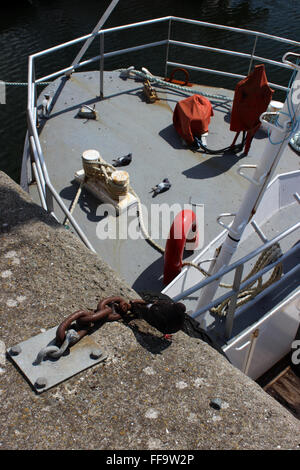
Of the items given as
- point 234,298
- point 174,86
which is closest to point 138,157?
point 174,86

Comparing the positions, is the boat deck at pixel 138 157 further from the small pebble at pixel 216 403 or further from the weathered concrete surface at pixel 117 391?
the small pebble at pixel 216 403

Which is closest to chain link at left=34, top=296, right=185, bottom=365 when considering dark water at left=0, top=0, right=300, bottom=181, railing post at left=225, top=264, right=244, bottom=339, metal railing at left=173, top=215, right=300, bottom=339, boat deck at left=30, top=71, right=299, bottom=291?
metal railing at left=173, top=215, right=300, bottom=339

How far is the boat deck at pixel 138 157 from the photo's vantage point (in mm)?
5363

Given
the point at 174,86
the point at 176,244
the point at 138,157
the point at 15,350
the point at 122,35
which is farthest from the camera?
the point at 122,35

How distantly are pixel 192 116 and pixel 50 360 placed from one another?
5545 millimetres

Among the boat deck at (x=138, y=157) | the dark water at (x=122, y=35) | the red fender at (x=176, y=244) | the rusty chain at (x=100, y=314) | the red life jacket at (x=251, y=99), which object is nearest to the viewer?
the rusty chain at (x=100, y=314)

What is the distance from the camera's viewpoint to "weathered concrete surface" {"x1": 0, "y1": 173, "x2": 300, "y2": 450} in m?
1.71

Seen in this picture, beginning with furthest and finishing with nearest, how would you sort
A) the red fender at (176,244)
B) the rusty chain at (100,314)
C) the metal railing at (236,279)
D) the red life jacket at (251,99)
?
the red life jacket at (251,99)
the red fender at (176,244)
the metal railing at (236,279)
the rusty chain at (100,314)

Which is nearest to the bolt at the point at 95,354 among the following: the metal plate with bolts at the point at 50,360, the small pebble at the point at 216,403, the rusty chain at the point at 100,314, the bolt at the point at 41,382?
the metal plate with bolts at the point at 50,360

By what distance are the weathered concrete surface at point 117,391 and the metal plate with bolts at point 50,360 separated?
0.11ft

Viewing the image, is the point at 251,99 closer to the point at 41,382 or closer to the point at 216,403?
the point at 216,403

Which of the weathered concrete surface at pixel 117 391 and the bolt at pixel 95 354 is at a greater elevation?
the bolt at pixel 95 354

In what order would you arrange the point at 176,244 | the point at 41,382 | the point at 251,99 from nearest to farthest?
the point at 41,382
the point at 176,244
the point at 251,99

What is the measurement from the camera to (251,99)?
614 cm
